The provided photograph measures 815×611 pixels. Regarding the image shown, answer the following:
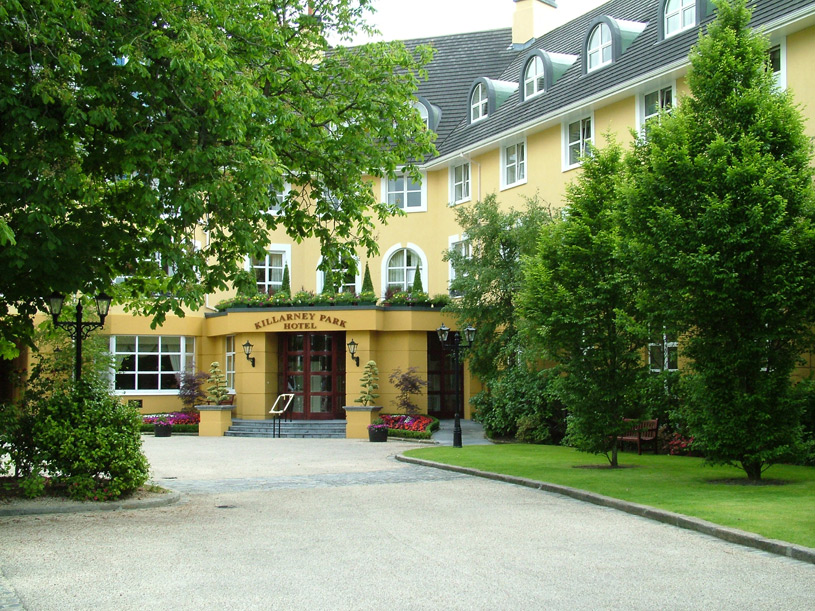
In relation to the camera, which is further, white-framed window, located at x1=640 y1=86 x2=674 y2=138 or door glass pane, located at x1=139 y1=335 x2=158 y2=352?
door glass pane, located at x1=139 y1=335 x2=158 y2=352

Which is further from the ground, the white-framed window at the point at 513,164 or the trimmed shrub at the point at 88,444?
the white-framed window at the point at 513,164

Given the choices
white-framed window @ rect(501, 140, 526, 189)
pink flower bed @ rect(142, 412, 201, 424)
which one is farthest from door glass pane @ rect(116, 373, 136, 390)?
white-framed window @ rect(501, 140, 526, 189)

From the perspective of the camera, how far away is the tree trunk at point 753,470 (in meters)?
13.8

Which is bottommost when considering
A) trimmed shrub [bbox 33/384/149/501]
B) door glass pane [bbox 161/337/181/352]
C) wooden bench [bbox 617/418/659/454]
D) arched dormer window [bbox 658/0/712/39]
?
wooden bench [bbox 617/418/659/454]

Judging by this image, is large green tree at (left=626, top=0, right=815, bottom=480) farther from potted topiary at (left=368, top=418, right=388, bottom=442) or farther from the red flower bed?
the red flower bed

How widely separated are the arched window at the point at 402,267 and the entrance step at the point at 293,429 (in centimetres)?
644

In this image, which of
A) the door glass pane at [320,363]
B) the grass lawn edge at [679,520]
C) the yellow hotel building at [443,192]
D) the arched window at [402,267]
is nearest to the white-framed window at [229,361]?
the yellow hotel building at [443,192]

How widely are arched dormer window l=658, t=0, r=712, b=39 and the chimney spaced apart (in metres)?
12.4

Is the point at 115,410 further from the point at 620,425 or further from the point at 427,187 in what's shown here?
the point at 427,187

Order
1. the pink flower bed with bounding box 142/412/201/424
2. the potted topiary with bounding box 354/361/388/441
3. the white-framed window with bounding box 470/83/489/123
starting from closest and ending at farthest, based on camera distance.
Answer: the potted topiary with bounding box 354/361/388/441 < the pink flower bed with bounding box 142/412/201/424 < the white-framed window with bounding box 470/83/489/123

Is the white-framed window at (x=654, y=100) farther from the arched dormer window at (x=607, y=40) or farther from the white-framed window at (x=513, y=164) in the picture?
the white-framed window at (x=513, y=164)

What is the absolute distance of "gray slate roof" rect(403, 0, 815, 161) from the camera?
2302 centimetres

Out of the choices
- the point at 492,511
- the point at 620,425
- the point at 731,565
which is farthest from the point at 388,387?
the point at 731,565

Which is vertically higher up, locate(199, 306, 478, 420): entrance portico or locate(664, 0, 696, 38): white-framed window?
locate(664, 0, 696, 38): white-framed window
